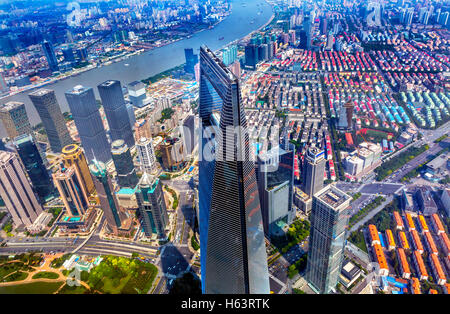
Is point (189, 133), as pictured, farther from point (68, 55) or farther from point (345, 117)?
point (68, 55)

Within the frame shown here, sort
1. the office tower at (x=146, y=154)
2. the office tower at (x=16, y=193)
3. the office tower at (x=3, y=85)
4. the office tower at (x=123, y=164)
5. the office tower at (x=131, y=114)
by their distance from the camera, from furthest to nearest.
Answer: the office tower at (x=3, y=85), the office tower at (x=131, y=114), the office tower at (x=146, y=154), the office tower at (x=123, y=164), the office tower at (x=16, y=193)

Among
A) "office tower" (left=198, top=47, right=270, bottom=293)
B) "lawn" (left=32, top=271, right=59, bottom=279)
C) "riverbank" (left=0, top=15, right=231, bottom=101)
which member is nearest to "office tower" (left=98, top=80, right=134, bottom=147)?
"lawn" (left=32, top=271, right=59, bottom=279)

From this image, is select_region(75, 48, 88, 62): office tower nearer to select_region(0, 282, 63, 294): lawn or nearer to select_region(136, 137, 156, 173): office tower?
select_region(136, 137, 156, 173): office tower

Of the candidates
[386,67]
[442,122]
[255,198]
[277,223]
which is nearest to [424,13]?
[386,67]

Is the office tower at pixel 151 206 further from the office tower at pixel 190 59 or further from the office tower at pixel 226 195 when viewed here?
the office tower at pixel 190 59

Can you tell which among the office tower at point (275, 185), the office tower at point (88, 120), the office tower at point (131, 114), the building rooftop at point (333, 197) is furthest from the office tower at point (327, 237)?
the office tower at point (131, 114)
